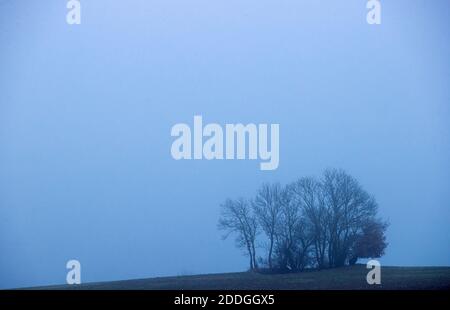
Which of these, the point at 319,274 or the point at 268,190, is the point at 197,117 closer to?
the point at 268,190

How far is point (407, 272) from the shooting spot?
9.20 meters

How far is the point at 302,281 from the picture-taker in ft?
30.1

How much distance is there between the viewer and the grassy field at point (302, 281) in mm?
9141
